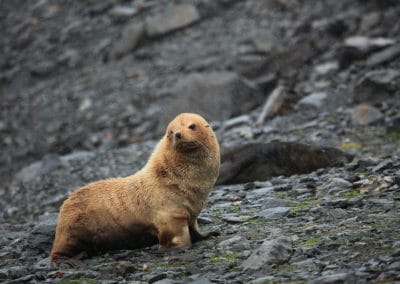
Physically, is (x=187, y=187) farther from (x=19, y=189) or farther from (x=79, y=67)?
(x=79, y=67)

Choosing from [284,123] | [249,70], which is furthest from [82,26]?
[284,123]

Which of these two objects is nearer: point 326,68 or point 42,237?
point 42,237

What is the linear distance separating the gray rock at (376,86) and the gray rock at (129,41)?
8808mm

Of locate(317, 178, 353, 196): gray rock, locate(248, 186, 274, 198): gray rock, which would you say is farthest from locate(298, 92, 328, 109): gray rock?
locate(317, 178, 353, 196): gray rock

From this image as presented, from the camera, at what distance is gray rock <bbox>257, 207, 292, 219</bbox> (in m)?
7.02

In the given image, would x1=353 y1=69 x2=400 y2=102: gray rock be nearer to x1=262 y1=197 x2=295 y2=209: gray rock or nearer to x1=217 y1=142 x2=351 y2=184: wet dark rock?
x1=217 y1=142 x2=351 y2=184: wet dark rock

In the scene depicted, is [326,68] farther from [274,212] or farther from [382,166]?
[274,212]

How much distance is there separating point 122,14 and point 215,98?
742cm

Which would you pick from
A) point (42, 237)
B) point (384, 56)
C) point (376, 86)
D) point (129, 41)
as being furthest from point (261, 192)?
point (129, 41)

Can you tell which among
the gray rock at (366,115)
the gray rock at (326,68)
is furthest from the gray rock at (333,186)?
the gray rock at (326,68)

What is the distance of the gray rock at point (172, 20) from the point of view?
20.4 metres

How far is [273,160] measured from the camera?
966cm

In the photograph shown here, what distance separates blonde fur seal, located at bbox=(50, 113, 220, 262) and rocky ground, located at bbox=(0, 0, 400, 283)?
9.4 inches

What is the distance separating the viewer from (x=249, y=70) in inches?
683
